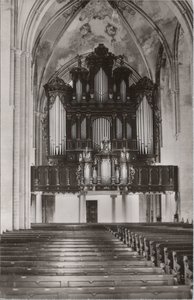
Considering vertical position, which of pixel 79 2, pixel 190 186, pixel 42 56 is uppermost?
pixel 79 2

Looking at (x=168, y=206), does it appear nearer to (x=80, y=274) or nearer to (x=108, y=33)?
(x=108, y=33)

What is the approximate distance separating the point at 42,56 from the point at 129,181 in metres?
9.37

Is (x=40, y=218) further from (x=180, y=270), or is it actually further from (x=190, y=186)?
(x=180, y=270)

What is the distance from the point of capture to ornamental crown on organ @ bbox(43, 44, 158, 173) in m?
25.8

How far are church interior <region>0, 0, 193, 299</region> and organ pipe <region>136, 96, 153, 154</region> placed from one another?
51 mm

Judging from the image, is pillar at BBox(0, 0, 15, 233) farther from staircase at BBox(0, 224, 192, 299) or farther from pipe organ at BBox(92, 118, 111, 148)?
pipe organ at BBox(92, 118, 111, 148)

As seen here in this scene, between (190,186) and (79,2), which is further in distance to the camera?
(79,2)

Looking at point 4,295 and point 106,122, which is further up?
point 106,122

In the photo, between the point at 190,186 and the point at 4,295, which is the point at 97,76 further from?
the point at 4,295

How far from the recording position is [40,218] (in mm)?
28188

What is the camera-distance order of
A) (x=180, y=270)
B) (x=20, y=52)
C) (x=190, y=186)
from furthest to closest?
(x=190, y=186) < (x=20, y=52) < (x=180, y=270)

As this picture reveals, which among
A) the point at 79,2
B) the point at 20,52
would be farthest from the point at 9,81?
the point at 79,2

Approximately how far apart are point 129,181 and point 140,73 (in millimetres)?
8921

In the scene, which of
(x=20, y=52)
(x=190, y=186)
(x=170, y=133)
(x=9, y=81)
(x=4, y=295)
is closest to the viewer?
(x=4, y=295)
